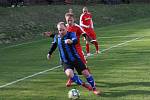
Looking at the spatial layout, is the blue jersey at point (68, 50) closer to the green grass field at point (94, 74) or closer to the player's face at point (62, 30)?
the player's face at point (62, 30)

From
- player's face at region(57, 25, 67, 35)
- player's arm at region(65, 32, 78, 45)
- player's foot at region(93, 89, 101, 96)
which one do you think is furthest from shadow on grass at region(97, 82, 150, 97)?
player's face at region(57, 25, 67, 35)

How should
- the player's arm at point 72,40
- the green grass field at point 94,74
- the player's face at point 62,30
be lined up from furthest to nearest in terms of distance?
the green grass field at point 94,74, the player's face at point 62,30, the player's arm at point 72,40

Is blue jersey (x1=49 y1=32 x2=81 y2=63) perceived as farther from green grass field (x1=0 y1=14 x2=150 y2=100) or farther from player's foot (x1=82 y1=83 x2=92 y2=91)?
green grass field (x1=0 y1=14 x2=150 y2=100)

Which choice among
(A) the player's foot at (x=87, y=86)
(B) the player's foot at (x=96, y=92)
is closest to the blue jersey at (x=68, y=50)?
(A) the player's foot at (x=87, y=86)

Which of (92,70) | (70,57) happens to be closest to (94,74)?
(92,70)

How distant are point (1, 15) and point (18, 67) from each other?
2313 cm

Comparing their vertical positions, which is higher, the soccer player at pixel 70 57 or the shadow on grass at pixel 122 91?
the soccer player at pixel 70 57

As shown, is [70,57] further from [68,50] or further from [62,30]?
[62,30]

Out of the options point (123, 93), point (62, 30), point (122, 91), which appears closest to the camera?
point (62, 30)

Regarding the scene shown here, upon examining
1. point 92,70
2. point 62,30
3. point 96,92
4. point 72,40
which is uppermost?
point 62,30

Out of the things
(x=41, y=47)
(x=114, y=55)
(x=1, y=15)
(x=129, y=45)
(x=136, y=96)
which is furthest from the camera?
(x=1, y=15)

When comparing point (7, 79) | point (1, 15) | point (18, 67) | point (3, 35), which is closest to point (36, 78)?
point (7, 79)

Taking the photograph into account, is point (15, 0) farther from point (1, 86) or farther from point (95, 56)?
point (1, 86)

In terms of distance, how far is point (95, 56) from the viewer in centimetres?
2003
